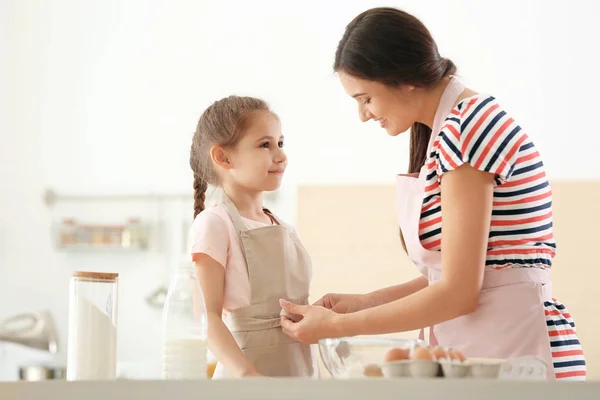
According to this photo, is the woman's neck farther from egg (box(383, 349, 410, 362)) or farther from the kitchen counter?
the kitchen counter

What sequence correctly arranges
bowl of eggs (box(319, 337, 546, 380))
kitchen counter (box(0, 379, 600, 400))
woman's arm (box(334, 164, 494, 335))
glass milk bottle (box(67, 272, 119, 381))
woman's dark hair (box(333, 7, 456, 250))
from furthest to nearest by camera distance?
woman's dark hair (box(333, 7, 456, 250)) < woman's arm (box(334, 164, 494, 335)) < glass milk bottle (box(67, 272, 119, 381)) < bowl of eggs (box(319, 337, 546, 380)) < kitchen counter (box(0, 379, 600, 400))

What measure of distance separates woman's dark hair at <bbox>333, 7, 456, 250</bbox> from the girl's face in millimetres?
241

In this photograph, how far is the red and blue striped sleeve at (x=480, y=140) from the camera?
123cm

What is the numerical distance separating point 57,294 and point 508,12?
82.6 inches

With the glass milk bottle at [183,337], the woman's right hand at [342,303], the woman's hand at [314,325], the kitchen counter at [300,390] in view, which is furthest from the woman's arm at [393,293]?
the kitchen counter at [300,390]

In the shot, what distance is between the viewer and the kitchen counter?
649 mm

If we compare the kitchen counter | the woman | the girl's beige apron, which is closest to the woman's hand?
the woman

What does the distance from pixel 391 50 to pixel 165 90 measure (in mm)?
2169

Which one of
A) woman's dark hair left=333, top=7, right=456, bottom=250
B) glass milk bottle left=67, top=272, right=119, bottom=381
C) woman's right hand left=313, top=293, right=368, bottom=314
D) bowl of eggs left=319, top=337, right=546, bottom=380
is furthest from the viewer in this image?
woman's right hand left=313, top=293, right=368, bottom=314

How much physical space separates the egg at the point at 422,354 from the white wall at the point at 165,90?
7.12 feet

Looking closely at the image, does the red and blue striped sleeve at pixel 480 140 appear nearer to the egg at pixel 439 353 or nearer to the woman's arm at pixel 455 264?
the woman's arm at pixel 455 264

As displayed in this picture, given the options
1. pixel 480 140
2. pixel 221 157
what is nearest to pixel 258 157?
pixel 221 157

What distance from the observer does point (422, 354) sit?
2.78 feet

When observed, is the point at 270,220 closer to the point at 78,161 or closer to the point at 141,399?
the point at 141,399
